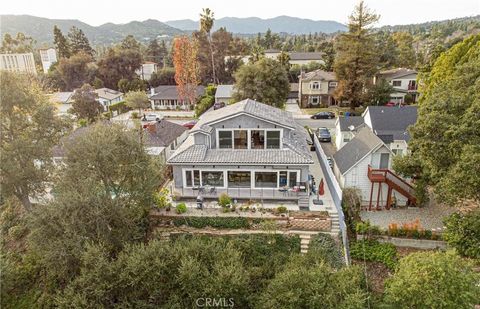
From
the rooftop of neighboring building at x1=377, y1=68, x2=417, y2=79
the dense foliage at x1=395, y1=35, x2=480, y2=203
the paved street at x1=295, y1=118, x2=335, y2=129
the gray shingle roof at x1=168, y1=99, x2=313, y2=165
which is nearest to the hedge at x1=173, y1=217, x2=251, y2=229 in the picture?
the gray shingle roof at x1=168, y1=99, x2=313, y2=165

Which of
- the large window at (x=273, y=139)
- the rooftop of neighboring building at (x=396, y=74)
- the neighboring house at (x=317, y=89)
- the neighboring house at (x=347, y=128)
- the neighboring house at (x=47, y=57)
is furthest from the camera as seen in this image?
the neighboring house at (x=47, y=57)

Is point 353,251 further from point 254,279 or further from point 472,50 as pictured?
point 472,50

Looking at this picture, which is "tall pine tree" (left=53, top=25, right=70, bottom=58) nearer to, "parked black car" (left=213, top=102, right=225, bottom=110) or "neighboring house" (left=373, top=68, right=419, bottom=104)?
"parked black car" (left=213, top=102, right=225, bottom=110)

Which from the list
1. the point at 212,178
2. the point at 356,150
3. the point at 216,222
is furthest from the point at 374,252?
the point at 212,178

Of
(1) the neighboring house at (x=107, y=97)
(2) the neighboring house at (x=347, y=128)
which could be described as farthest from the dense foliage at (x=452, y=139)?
(1) the neighboring house at (x=107, y=97)

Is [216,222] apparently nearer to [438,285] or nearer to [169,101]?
[438,285]

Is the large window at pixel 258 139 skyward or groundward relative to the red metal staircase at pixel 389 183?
skyward

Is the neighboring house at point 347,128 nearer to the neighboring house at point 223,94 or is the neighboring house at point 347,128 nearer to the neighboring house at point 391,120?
the neighboring house at point 391,120
